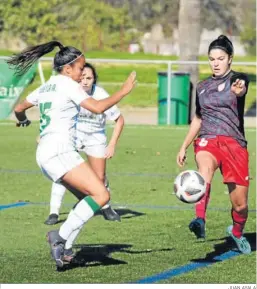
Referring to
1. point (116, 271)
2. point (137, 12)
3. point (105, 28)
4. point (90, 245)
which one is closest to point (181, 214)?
point (90, 245)

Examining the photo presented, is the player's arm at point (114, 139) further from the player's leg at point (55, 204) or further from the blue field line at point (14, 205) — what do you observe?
the blue field line at point (14, 205)

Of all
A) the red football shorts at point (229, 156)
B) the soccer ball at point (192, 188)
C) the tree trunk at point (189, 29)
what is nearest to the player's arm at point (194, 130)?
the red football shorts at point (229, 156)

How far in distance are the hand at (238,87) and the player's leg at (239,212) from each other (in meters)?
0.85

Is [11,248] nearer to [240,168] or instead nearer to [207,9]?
[240,168]

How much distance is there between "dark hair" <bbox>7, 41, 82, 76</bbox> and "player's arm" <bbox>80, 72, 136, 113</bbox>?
1.49ft

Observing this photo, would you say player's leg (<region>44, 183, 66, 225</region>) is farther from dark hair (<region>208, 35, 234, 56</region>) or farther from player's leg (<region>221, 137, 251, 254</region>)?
dark hair (<region>208, 35, 234, 56</region>)

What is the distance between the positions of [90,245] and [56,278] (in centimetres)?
174

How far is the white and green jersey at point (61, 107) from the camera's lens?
8.90m

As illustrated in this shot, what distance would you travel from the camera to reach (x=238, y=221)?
395 inches

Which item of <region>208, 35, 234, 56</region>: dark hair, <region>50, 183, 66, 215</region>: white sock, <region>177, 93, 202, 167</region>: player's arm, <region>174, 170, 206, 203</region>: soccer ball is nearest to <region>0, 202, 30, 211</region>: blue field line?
<region>50, 183, 66, 215</region>: white sock

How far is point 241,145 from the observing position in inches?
384

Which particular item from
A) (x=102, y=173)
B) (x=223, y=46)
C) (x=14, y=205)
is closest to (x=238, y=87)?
(x=223, y=46)

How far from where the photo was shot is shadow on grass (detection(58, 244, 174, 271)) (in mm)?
9055

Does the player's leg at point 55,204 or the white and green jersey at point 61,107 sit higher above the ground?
the white and green jersey at point 61,107
